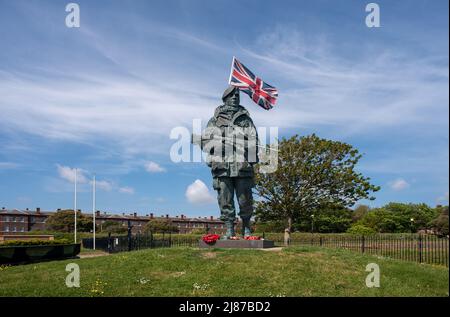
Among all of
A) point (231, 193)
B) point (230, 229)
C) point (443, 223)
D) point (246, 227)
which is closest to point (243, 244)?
point (230, 229)

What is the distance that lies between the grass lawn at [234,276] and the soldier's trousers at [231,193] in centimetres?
207

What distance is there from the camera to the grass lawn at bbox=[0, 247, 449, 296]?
952 centimetres

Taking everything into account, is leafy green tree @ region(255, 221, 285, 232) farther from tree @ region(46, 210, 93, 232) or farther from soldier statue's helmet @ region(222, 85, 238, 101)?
tree @ region(46, 210, 93, 232)

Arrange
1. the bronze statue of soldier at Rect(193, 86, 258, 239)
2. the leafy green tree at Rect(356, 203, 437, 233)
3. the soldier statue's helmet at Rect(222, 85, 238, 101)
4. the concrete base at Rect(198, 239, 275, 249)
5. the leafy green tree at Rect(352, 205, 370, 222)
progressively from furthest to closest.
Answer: the leafy green tree at Rect(352, 205, 370, 222)
the leafy green tree at Rect(356, 203, 437, 233)
the soldier statue's helmet at Rect(222, 85, 238, 101)
the bronze statue of soldier at Rect(193, 86, 258, 239)
the concrete base at Rect(198, 239, 275, 249)

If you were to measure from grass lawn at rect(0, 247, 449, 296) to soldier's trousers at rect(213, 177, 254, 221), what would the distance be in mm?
2071

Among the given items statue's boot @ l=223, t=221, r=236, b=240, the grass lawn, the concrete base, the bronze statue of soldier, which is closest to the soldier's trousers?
the bronze statue of soldier

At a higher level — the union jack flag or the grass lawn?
the union jack flag

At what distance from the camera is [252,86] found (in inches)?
609

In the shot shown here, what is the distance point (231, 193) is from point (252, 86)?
12.1 feet

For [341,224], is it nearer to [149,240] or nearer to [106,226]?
[149,240]

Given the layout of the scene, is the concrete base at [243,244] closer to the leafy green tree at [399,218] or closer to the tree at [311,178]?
the tree at [311,178]

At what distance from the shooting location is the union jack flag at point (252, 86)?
15179 millimetres

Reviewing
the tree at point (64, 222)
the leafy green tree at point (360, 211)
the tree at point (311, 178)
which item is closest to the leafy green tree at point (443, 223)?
the tree at point (311, 178)
